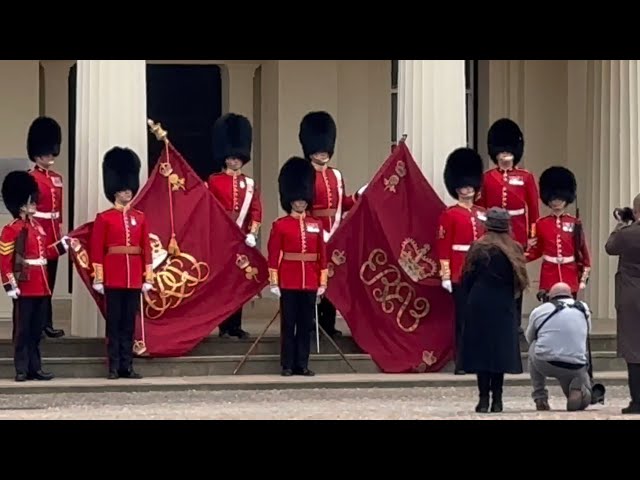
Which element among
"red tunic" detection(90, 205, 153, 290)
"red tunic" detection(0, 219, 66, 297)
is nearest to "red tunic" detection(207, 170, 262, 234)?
"red tunic" detection(90, 205, 153, 290)

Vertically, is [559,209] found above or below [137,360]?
above

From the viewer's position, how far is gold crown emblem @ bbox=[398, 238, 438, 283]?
19.0m

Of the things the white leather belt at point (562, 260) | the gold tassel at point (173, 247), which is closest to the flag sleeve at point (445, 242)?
the white leather belt at point (562, 260)

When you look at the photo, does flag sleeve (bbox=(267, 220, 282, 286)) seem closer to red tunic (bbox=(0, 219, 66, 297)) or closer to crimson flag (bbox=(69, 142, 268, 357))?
crimson flag (bbox=(69, 142, 268, 357))

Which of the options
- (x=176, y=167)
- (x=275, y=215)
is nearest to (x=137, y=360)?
A: (x=176, y=167)

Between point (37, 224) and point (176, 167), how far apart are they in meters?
1.41

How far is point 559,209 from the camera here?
61.1ft

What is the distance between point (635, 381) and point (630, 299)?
0.60 meters

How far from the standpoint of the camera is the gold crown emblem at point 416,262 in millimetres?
18984

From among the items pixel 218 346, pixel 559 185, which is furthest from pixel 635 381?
pixel 218 346

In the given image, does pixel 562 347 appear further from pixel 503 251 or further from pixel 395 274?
pixel 395 274

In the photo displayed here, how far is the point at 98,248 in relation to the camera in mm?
18047

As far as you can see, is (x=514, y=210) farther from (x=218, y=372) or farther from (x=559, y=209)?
(x=218, y=372)

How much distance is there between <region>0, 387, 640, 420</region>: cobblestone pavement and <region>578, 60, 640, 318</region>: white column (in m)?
3.70
